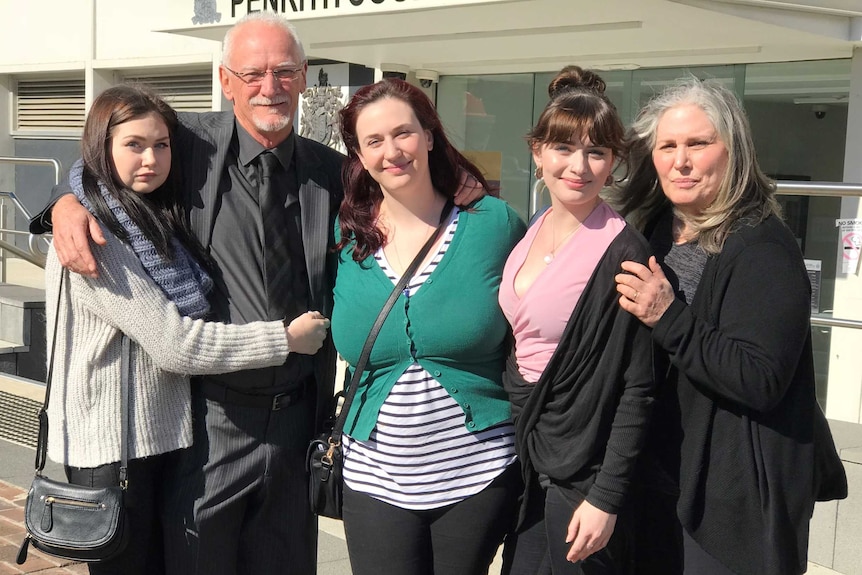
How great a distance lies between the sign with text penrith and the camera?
5.94 metres

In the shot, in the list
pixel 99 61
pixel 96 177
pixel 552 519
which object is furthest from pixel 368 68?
pixel 552 519

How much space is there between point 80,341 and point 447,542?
3.87 feet

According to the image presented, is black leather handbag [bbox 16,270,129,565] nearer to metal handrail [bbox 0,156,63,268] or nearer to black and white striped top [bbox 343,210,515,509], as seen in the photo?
black and white striped top [bbox 343,210,515,509]

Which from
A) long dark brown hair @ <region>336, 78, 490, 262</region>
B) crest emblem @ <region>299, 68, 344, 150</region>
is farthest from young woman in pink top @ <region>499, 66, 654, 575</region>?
crest emblem @ <region>299, 68, 344, 150</region>

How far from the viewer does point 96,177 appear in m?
2.73

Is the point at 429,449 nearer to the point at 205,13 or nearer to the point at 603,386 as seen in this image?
the point at 603,386

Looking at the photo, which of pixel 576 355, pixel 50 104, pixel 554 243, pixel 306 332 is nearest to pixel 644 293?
pixel 576 355

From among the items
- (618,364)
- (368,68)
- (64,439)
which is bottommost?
(64,439)

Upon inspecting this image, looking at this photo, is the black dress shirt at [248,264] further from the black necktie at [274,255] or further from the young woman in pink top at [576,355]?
the young woman in pink top at [576,355]

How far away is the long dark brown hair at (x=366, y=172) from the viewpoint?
2.70 metres

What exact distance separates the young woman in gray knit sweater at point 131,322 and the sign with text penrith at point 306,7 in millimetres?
2916

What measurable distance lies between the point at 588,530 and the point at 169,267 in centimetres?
136

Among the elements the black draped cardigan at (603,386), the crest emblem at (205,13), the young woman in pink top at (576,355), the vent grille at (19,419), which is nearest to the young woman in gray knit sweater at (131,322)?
the young woman in pink top at (576,355)

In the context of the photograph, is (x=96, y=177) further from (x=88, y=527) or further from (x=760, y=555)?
(x=760, y=555)
